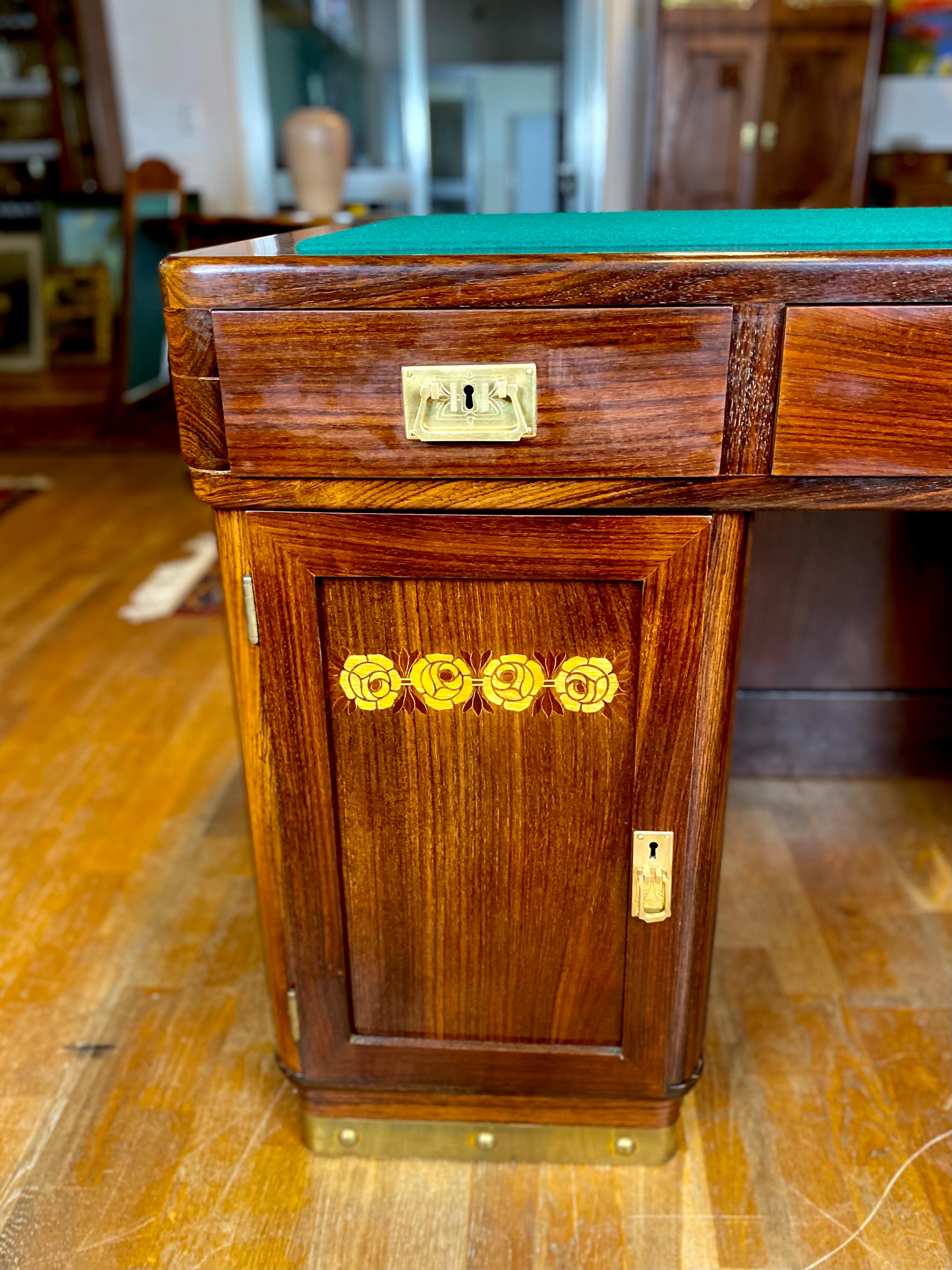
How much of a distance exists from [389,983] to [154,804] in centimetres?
80

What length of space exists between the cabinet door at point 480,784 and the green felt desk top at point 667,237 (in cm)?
18

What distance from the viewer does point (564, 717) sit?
0.79 m

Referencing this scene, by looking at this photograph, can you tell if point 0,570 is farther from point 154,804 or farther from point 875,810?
point 875,810

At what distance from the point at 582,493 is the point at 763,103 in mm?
4067

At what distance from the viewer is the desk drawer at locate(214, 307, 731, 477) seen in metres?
0.66

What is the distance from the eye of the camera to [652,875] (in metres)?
0.83

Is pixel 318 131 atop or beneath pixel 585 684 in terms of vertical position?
atop

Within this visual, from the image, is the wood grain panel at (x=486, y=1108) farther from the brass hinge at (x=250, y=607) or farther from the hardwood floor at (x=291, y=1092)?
the brass hinge at (x=250, y=607)

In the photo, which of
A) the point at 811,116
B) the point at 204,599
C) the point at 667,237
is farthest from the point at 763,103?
the point at 667,237

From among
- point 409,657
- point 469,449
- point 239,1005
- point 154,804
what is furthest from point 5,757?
point 469,449

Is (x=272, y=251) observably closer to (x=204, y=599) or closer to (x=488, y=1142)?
(x=488, y=1142)

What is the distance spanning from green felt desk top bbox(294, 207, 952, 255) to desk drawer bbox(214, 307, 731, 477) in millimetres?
42

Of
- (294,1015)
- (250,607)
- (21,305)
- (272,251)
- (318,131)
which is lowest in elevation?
(294,1015)

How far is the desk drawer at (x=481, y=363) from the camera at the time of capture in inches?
26.2
